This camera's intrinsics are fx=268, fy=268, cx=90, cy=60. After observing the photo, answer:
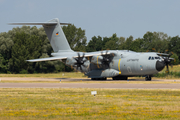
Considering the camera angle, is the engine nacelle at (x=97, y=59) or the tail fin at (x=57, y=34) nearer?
the engine nacelle at (x=97, y=59)

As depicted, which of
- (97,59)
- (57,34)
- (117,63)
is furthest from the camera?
(57,34)

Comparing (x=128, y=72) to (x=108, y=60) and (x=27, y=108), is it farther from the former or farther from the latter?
(x=27, y=108)

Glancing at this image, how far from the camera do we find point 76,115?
10.7 meters

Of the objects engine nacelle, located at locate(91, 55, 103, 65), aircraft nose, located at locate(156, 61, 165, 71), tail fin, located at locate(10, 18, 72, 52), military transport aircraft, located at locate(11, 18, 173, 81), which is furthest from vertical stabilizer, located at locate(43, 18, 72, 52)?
aircraft nose, located at locate(156, 61, 165, 71)

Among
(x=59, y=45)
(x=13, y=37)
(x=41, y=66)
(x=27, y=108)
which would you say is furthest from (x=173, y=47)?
(x=27, y=108)

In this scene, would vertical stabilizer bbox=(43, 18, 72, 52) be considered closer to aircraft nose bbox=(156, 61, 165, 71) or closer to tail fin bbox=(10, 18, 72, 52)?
tail fin bbox=(10, 18, 72, 52)

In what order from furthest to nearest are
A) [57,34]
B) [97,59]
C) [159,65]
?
[57,34], [97,59], [159,65]

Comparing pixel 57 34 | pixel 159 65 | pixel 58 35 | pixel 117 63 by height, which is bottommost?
pixel 159 65

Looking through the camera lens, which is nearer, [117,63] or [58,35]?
[117,63]

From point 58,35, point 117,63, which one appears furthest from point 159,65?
point 58,35

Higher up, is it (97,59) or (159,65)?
(97,59)

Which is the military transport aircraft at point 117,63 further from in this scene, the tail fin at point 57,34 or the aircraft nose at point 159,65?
the tail fin at point 57,34

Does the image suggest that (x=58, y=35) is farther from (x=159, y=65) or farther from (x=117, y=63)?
(x=159, y=65)

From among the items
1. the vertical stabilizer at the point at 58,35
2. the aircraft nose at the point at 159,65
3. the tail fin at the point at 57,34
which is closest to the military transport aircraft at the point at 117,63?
the aircraft nose at the point at 159,65
